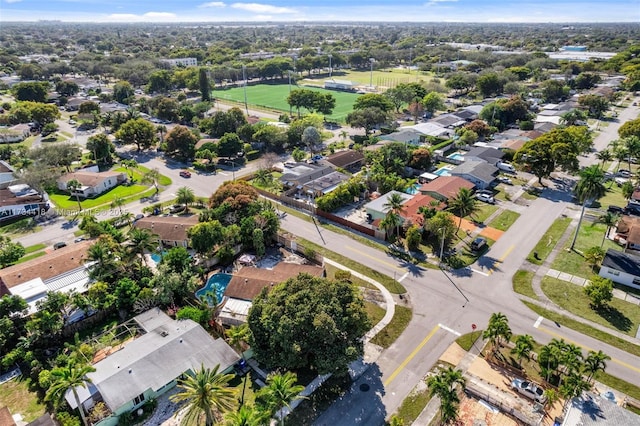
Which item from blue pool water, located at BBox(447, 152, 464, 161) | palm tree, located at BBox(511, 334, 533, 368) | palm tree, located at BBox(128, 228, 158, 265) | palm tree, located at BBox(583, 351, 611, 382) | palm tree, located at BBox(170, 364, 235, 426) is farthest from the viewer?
blue pool water, located at BBox(447, 152, 464, 161)

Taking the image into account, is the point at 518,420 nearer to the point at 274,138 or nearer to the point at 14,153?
the point at 274,138

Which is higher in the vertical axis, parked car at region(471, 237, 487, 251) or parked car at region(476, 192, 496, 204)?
parked car at region(471, 237, 487, 251)

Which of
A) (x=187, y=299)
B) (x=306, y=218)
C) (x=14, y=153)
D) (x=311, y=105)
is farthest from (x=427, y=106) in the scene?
(x=14, y=153)

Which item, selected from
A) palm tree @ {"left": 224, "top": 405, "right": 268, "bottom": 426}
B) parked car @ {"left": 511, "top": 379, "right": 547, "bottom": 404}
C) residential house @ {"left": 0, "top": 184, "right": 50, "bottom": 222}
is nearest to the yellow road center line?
parked car @ {"left": 511, "top": 379, "right": 547, "bottom": 404}

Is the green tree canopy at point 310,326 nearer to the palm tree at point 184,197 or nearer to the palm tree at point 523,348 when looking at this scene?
the palm tree at point 523,348

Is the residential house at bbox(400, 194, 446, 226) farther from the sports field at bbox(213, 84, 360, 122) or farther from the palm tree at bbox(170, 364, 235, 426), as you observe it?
the sports field at bbox(213, 84, 360, 122)

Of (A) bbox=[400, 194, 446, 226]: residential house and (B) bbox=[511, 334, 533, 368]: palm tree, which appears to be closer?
(B) bbox=[511, 334, 533, 368]: palm tree

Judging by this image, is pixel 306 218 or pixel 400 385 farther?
pixel 306 218

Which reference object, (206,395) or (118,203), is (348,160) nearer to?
(118,203)
